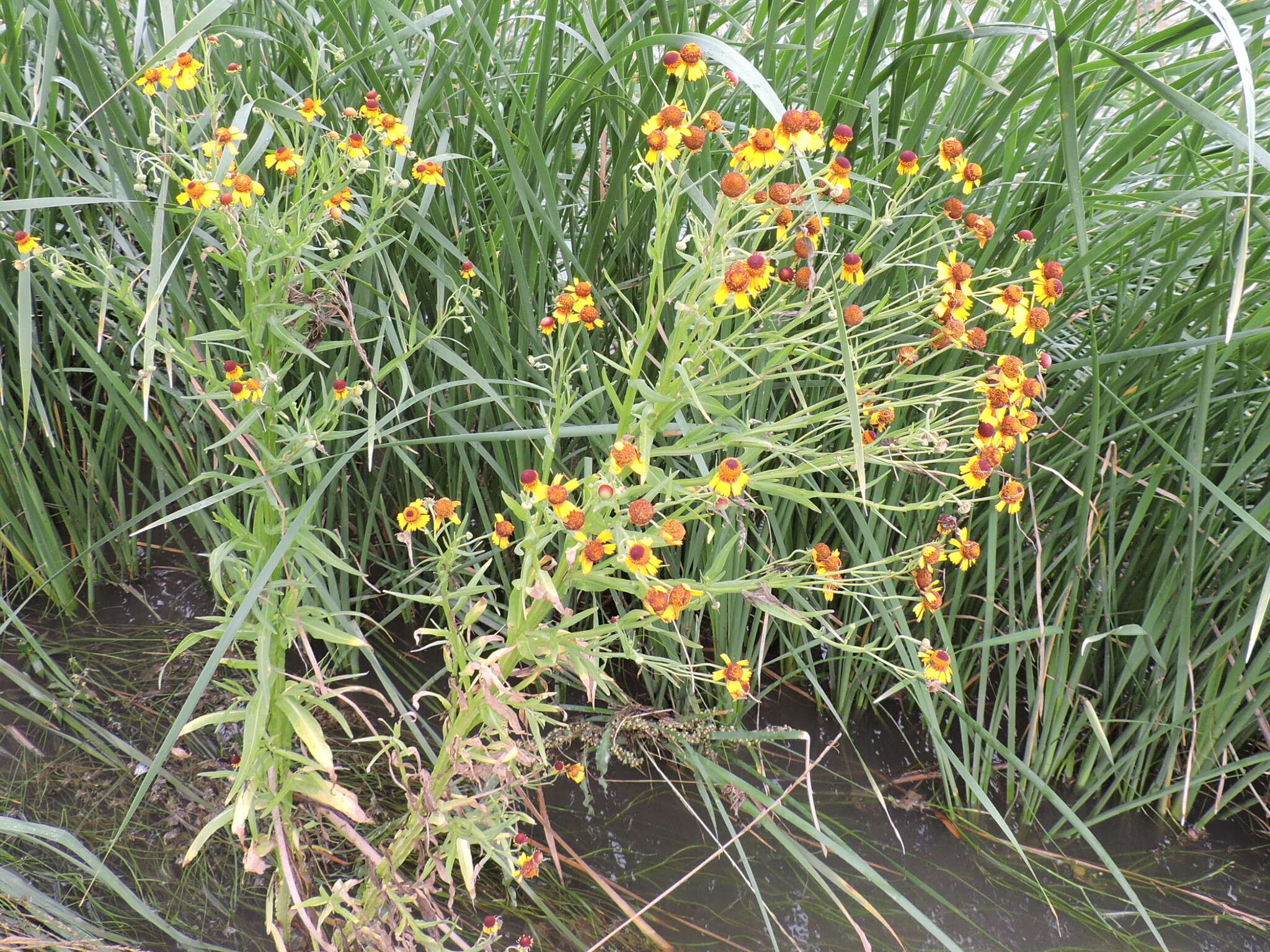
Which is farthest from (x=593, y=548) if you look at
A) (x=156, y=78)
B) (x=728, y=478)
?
(x=156, y=78)

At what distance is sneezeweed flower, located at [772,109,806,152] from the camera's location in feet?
3.29

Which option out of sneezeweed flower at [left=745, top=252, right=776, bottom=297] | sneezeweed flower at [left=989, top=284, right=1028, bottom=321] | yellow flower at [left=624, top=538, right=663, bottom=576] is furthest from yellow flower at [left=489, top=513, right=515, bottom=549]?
sneezeweed flower at [left=989, top=284, right=1028, bottom=321]

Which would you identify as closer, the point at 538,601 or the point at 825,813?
the point at 538,601

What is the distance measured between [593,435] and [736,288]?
72cm

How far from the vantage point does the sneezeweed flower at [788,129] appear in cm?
100

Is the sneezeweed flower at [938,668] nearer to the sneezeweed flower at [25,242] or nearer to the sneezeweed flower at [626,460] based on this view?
the sneezeweed flower at [626,460]

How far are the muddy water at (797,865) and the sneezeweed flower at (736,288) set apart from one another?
2.98 feet

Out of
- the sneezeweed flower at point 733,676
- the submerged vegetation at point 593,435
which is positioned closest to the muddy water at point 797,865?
the submerged vegetation at point 593,435

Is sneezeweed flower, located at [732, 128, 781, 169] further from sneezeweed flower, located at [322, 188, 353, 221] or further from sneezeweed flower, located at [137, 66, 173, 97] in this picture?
sneezeweed flower, located at [137, 66, 173, 97]

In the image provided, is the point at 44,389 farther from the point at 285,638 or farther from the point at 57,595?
the point at 285,638

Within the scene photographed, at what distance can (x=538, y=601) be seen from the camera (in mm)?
1212

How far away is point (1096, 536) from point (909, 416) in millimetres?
492

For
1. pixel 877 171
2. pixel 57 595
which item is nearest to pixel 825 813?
pixel 877 171

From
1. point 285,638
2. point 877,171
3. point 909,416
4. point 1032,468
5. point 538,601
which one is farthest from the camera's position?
point 1032,468
